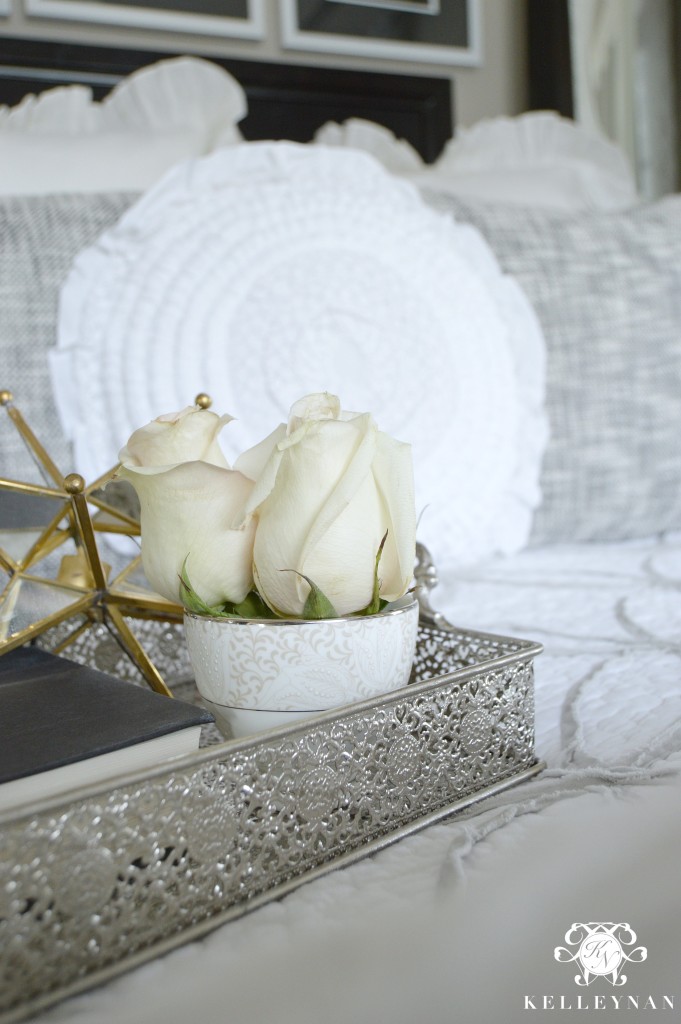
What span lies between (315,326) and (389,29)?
117 centimetres

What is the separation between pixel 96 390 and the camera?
0.86 m

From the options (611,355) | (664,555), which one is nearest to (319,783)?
(664,555)

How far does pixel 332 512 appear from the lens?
375 mm

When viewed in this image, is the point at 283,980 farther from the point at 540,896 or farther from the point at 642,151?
the point at 642,151

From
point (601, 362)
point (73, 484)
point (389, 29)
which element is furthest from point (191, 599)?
point (389, 29)

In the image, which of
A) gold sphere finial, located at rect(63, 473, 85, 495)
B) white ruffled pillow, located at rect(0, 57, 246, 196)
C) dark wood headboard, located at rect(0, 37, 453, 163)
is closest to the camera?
gold sphere finial, located at rect(63, 473, 85, 495)

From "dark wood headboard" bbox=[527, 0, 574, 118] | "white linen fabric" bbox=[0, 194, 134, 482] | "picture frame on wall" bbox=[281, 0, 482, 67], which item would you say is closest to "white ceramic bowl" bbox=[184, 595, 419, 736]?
"white linen fabric" bbox=[0, 194, 134, 482]

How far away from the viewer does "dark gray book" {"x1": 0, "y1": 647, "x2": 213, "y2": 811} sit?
315 mm

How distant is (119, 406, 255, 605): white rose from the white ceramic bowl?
23 mm

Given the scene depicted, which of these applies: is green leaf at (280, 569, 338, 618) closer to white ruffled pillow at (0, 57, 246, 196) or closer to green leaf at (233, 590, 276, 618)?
green leaf at (233, 590, 276, 618)

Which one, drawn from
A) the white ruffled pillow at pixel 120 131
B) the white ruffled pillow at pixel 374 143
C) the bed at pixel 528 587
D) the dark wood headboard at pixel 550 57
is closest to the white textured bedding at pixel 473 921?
the bed at pixel 528 587

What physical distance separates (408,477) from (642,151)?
209 cm

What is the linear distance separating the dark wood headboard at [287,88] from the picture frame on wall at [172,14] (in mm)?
52

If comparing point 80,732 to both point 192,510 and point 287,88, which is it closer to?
point 192,510
